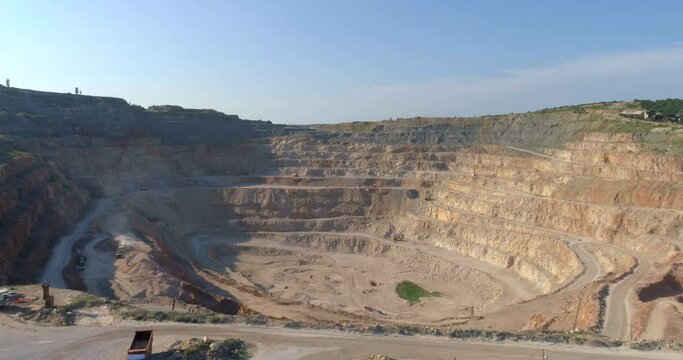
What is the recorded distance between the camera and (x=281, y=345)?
804 inches

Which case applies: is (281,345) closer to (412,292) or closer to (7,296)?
(7,296)

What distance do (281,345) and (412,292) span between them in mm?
25516

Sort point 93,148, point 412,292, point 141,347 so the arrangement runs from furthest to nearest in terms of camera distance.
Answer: point 93,148, point 412,292, point 141,347

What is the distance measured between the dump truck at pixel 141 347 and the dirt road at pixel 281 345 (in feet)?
3.19

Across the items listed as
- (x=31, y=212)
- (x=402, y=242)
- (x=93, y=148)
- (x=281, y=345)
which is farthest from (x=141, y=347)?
(x=93, y=148)

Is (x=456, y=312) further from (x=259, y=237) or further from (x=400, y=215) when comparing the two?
(x=259, y=237)

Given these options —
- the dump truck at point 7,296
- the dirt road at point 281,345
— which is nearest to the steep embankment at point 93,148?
the dump truck at point 7,296

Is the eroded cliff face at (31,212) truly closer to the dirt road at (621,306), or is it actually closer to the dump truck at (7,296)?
the dump truck at (7,296)

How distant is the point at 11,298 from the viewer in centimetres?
2331

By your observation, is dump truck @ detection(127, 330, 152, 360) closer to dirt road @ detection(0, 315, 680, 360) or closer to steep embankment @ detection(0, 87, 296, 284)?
dirt road @ detection(0, 315, 680, 360)

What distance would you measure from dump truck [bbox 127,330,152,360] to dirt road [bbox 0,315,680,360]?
97cm


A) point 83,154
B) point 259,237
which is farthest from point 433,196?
point 83,154

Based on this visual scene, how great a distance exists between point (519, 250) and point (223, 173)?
43.1 meters

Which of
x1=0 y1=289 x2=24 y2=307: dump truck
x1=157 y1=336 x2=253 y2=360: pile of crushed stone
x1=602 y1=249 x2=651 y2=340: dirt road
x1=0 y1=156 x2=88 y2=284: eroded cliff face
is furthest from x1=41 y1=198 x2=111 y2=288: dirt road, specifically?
x1=602 y1=249 x2=651 y2=340: dirt road
